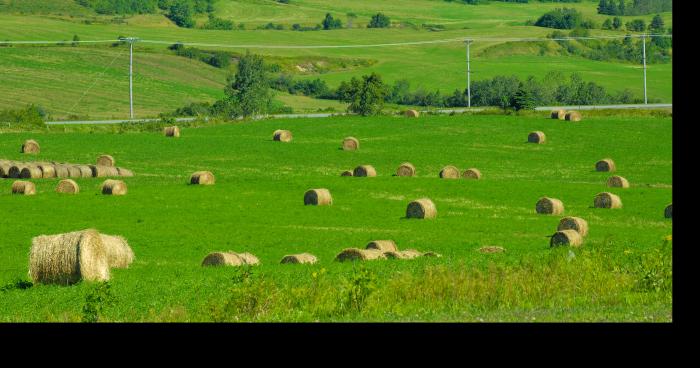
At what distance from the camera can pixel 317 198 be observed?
51844 mm

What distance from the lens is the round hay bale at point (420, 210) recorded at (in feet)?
156

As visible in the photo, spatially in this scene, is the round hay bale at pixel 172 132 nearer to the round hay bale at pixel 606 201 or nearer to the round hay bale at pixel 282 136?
the round hay bale at pixel 282 136

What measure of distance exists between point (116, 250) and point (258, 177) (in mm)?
32551

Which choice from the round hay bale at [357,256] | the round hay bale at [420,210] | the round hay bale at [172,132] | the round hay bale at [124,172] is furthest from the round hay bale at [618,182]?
the round hay bale at [172,132]

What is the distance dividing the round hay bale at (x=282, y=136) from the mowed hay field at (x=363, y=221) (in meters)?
1.08

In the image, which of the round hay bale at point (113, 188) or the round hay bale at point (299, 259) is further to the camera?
the round hay bale at point (113, 188)

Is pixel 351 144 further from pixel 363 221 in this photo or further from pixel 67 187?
pixel 363 221

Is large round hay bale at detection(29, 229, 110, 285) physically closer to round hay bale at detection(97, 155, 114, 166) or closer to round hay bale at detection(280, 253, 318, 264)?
round hay bale at detection(280, 253, 318, 264)

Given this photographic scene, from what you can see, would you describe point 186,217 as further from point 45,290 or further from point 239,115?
point 239,115

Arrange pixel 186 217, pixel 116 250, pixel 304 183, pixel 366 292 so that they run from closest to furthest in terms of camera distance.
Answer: pixel 366 292 → pixel 116 250 → pixel 186 217 → pixel 304 183

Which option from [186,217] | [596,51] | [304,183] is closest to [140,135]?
[304,183]

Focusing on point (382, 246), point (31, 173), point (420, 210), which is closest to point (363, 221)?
point (420, 210)

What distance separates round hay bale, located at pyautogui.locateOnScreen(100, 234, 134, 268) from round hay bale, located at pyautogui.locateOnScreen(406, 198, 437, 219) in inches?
641
